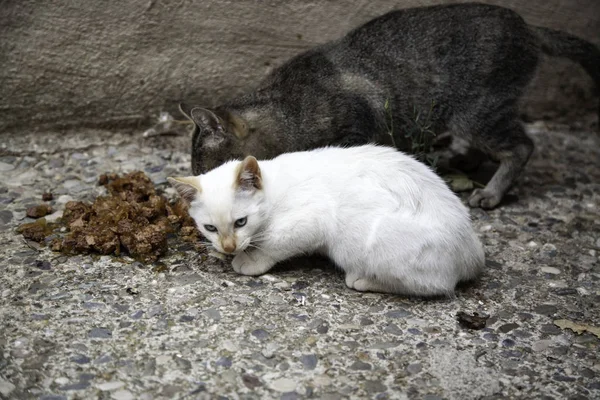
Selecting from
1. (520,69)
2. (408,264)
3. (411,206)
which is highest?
(520,69)

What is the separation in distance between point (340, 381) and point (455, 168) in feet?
8.04

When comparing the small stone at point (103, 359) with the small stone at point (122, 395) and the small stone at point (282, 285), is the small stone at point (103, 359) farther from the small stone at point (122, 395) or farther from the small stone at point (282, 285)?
the small stone at point (282, 285)

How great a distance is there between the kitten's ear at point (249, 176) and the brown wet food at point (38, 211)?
135cm

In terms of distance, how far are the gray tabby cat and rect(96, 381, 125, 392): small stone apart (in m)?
1.79

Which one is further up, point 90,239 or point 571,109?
point 571,109

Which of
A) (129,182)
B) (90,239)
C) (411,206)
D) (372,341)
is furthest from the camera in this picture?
(129,182)

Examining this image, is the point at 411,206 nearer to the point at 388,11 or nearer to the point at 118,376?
the point at 118,376

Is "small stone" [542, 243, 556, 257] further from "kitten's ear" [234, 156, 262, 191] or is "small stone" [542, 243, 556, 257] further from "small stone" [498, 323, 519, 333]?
"kitten's ear" [234, 156, 262, 191]

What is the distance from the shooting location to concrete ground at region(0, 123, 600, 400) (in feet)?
8.61

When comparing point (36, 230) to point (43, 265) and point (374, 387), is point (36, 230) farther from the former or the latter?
point (374, 387)

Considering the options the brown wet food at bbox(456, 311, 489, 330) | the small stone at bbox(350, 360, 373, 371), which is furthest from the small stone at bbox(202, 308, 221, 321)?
the brown wet food at bbox(456, 311, 489, 330)

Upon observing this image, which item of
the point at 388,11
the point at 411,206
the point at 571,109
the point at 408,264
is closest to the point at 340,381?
the point at 408,264

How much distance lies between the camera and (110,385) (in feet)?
8.43

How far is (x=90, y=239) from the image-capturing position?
11.2 feet
